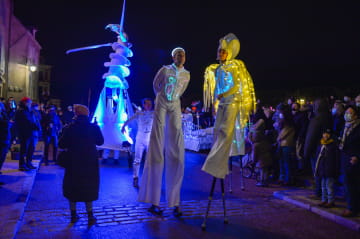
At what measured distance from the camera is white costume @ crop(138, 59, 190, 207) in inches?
213

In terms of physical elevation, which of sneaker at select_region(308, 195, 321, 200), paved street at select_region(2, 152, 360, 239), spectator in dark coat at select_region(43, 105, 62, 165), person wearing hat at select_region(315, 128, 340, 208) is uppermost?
spectator in dark coat at select_region(43, 105, 62, 165)

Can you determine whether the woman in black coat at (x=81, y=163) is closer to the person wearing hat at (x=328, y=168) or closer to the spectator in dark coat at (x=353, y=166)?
the person wearing hat at (x=328, y=168)

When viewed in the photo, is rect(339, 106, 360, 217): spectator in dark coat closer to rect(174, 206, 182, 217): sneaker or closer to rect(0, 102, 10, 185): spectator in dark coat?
rect(174, 206, 182, 217): sneaker

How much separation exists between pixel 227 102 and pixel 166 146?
1.32 metres

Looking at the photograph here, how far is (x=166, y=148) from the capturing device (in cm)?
551

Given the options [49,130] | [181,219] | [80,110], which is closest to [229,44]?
[80,110]

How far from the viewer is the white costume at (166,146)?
5402mm

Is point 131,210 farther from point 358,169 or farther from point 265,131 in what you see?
point 265,131

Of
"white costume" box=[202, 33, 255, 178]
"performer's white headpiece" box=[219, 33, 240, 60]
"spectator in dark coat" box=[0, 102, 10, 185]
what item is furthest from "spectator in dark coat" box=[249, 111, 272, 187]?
A: "spectator in dark coat" box=[0, 102, 10, 185]

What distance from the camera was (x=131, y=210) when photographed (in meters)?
5.50

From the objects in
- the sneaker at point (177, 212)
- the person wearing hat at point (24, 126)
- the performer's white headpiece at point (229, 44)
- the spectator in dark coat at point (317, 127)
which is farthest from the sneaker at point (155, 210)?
the person wearing hat at point (24, 126)

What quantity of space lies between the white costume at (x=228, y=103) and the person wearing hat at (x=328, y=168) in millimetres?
1556

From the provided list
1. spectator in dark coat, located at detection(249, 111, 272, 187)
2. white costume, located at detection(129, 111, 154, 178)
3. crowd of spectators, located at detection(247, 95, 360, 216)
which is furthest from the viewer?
spectator in dark coat, located at detection(249, 111, 272, 187)

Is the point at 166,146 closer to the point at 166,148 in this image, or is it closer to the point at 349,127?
the point at 166,148
